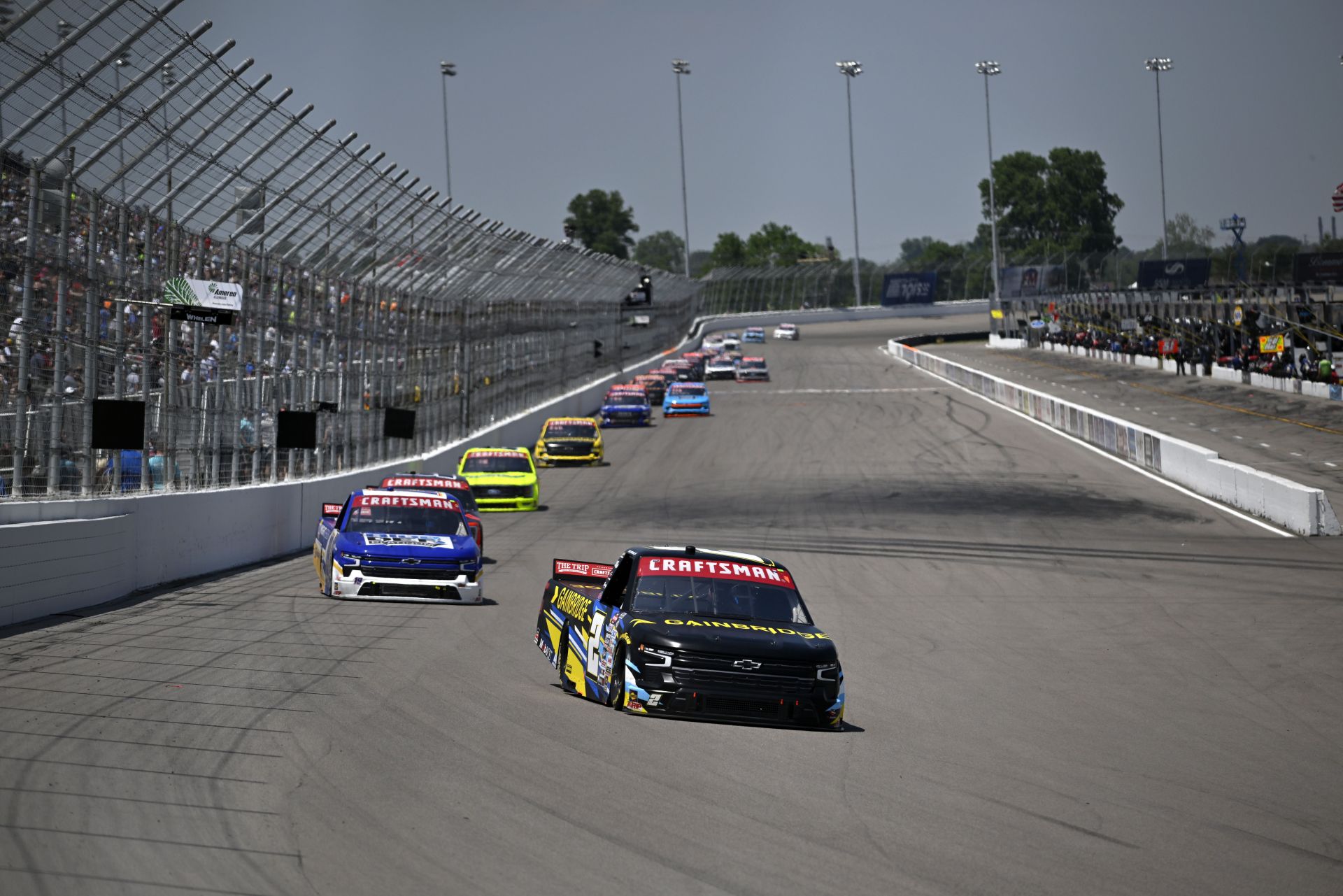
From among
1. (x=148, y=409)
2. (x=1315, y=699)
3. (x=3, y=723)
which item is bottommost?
(x=1315, y=699)

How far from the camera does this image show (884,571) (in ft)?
69.6

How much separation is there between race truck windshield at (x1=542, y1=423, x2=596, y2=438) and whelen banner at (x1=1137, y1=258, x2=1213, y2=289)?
66239 mm

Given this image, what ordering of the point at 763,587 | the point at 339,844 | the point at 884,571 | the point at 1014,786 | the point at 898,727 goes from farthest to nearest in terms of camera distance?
the point at 884,571 → the point at 763,587 → the point at 898,727 → the point at 1014,786 → the point at 339,844

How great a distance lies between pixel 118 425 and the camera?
16750mm

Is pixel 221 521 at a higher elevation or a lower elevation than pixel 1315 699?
higher

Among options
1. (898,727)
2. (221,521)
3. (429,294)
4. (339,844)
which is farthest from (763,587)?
(429,294)

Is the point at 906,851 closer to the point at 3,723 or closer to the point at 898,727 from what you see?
the point at 898,727

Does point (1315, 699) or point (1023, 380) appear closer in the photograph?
point (1315, 699)

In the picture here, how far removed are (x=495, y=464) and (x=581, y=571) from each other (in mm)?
18078

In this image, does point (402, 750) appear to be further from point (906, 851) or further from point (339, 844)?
point (906, 851)

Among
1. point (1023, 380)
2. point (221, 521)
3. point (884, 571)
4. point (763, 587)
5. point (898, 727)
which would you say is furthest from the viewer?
point (1023, 380)

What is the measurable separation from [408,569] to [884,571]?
7.40 m

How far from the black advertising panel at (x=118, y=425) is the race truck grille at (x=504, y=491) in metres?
13.1

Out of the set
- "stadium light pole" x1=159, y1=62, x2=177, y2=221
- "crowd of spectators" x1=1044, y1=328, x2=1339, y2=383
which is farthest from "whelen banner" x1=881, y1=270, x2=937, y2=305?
"stadium light pole" x1=159, y1=62, x2=177, y2=221
